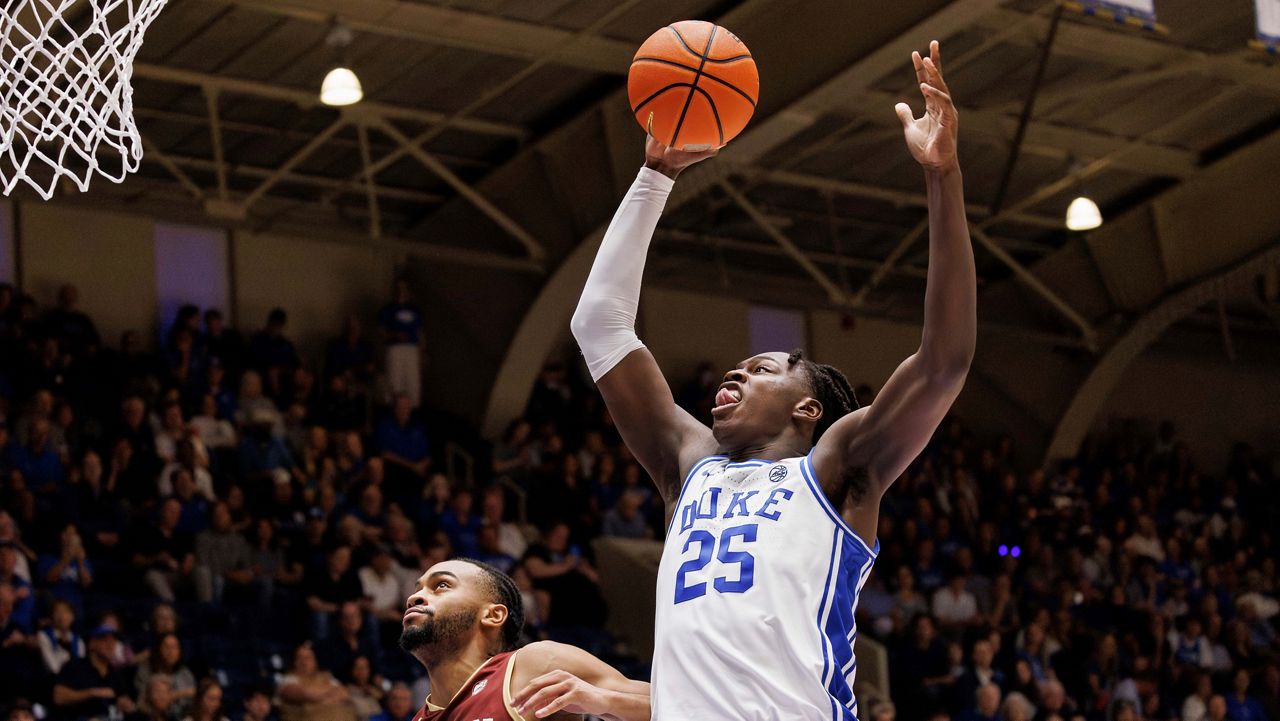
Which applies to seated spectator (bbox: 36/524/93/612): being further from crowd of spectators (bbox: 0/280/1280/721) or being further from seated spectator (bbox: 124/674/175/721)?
seated spectator (bbox: 124/674/175/721)

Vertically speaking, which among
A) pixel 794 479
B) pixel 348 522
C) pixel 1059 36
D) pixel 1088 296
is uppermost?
pixel 1059 36

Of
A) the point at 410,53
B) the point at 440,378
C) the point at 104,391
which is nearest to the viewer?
the point at 104,391

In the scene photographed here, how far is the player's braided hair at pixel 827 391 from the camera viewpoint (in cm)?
411

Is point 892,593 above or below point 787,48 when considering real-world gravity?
below

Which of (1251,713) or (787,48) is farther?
(1251,713)

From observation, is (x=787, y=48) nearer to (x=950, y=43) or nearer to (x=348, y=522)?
(x=950, y=43)

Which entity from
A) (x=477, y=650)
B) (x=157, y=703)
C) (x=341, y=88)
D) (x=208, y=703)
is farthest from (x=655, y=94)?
(x=341, y=88)

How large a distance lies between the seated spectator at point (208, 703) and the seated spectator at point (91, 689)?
44 centimetres

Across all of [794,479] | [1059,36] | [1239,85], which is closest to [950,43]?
[1059,36]

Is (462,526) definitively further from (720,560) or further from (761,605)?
(761,605)

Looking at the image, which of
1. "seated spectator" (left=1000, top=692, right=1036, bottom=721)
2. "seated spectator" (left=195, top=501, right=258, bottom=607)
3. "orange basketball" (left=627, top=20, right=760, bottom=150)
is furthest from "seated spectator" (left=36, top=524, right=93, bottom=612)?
"orange basketball" (left=627, top=20, right=760, bottom=150)

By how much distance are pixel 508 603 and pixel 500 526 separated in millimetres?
9022

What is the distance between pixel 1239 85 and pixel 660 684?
46.7 feet

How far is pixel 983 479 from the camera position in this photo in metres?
19.1
